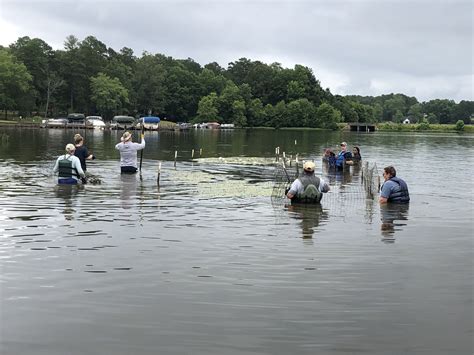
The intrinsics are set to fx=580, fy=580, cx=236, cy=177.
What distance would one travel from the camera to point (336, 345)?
802 centimetres

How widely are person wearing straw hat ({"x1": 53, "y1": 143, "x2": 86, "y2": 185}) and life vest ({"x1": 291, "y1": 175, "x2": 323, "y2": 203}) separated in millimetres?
8693

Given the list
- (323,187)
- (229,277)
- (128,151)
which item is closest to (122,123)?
(128,151)

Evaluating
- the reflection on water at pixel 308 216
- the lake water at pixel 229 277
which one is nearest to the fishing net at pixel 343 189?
the lake water at pixel 229 277

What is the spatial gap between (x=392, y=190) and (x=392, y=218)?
2.59 meters

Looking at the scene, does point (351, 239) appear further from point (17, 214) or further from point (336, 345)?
point (17, 214)

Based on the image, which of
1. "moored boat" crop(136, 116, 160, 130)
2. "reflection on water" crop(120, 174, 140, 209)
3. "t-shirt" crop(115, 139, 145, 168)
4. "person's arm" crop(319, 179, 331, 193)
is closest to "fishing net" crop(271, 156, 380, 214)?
"person's arm" crop(319, 179, 331, 193)

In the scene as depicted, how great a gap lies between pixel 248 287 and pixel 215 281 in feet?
2.29

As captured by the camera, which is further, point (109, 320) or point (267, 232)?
point (267, 232)

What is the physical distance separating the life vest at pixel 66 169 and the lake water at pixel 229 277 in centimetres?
116

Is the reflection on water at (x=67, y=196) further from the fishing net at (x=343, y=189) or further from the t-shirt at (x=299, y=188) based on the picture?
the t-shirt at (x=299, y=188)

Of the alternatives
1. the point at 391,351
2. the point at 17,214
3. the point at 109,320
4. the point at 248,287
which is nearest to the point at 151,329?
the point at 109,320

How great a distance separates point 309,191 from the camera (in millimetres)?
20000

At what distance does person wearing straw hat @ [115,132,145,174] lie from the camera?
26828 millimetres

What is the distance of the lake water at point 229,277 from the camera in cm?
819
